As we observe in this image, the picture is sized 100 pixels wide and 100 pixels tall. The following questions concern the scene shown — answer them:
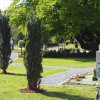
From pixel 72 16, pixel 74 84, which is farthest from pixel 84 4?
pixel 74 84

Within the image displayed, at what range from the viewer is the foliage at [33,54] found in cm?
1541

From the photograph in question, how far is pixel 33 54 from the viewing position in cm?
1547

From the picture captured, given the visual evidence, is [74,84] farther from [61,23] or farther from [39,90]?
[61,23]

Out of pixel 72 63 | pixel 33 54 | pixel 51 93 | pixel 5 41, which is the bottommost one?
pixel 51 93

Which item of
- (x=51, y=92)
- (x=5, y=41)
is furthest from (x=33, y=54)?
(x=5, y=41)

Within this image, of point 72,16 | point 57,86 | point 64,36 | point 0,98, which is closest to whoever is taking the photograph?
point 0,98

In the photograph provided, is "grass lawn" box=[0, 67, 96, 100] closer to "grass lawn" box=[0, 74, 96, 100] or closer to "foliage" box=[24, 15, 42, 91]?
"grass lawn" box=[0, 74, 96, 100]

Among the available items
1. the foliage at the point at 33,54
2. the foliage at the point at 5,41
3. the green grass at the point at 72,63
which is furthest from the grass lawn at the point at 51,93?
the green grass at the point at 72,63

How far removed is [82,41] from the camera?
145 feet

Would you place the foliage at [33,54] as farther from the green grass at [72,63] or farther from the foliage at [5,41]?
the green grass at [72,63]

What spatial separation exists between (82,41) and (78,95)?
29978 millimetres

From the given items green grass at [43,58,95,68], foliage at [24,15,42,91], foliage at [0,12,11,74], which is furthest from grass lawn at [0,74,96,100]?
green grass at [43,58,95,68]

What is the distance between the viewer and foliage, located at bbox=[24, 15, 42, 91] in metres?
15.4

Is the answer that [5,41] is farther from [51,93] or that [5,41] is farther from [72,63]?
[72,63]
